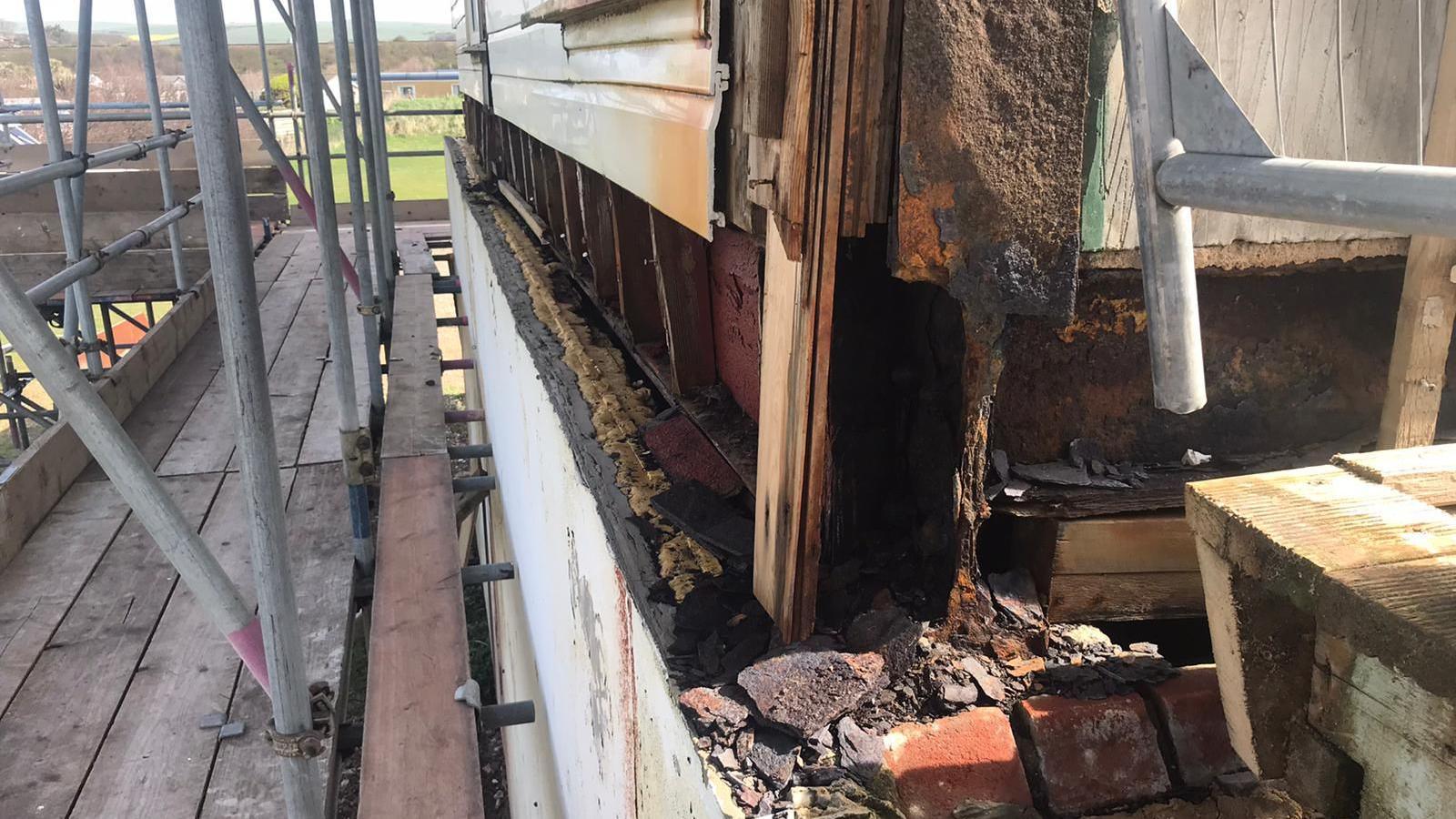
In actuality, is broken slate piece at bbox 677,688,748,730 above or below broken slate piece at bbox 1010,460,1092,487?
below

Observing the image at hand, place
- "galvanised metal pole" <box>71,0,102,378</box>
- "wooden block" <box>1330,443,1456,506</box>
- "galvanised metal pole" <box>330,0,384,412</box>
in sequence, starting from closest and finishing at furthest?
"wooden block" <box>1330,443,1456,506</box> → "galvanised metal pole" <box>71,0,102,378</box> → "galvanised metal pole" <box>330,0,384,412</box>

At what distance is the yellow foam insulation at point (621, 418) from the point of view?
1.71 meters

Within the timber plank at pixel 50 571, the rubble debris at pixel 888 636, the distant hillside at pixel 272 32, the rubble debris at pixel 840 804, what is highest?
the distant hillside at pixel 272 32

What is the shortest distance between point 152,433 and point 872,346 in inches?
197

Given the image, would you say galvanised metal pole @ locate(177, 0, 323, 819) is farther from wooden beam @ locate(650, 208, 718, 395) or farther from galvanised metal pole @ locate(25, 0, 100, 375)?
galvanised metal pole @ locate(25, 0, 100, 375)

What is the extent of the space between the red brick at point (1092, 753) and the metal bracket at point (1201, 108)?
84cm

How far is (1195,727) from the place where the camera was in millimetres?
1389

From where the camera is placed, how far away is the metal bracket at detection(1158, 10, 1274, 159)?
804 millimetres

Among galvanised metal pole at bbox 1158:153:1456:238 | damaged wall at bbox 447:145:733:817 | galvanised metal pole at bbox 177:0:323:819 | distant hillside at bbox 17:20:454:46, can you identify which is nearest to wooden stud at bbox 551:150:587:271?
damaged wall at bbox 447:145:733:817

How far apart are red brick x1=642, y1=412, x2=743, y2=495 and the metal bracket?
1.30m

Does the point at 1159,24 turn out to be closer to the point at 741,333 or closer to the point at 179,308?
the point at 741,333

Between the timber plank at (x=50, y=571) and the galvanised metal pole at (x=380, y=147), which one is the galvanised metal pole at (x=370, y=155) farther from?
the timber plank at (x=50, y=571)

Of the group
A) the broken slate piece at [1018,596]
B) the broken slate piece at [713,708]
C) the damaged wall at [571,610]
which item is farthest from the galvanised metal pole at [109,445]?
the broken slate piece at [1018,596]

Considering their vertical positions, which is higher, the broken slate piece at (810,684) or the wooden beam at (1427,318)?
the wooden beam at (1427,318)
